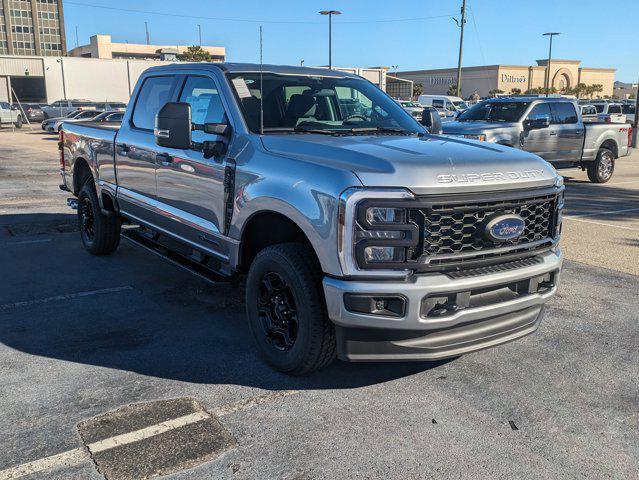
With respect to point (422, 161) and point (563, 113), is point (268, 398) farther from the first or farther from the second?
point (563, 113)

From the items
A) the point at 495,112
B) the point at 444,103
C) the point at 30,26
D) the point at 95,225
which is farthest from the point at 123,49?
the point at 95,225

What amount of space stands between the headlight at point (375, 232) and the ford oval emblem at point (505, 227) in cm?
51

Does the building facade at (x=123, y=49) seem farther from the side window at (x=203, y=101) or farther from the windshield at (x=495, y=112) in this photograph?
the side window at (x=203, y=101)

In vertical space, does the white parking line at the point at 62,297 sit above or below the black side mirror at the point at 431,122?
below

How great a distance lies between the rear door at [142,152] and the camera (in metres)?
5.50

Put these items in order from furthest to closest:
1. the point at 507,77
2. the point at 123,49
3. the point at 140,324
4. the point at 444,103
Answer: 1. the point at 123,49
2. the point at 507,77
3. the point at 444,103
4. the point at 140,324

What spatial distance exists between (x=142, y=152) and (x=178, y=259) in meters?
1.14

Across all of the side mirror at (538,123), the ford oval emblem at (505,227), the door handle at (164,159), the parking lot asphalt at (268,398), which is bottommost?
the parking lot asphalt at (268,398)

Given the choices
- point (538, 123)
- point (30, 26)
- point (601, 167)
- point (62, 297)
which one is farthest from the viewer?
point (30, 26)

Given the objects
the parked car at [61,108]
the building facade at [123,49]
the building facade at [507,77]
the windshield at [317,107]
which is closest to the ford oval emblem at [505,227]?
the windshield at [317,107]

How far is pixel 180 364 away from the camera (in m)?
4.13

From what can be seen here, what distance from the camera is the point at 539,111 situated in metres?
13.6

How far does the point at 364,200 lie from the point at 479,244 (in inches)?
30.5

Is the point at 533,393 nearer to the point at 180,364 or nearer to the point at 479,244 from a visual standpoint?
the point at 479,244
